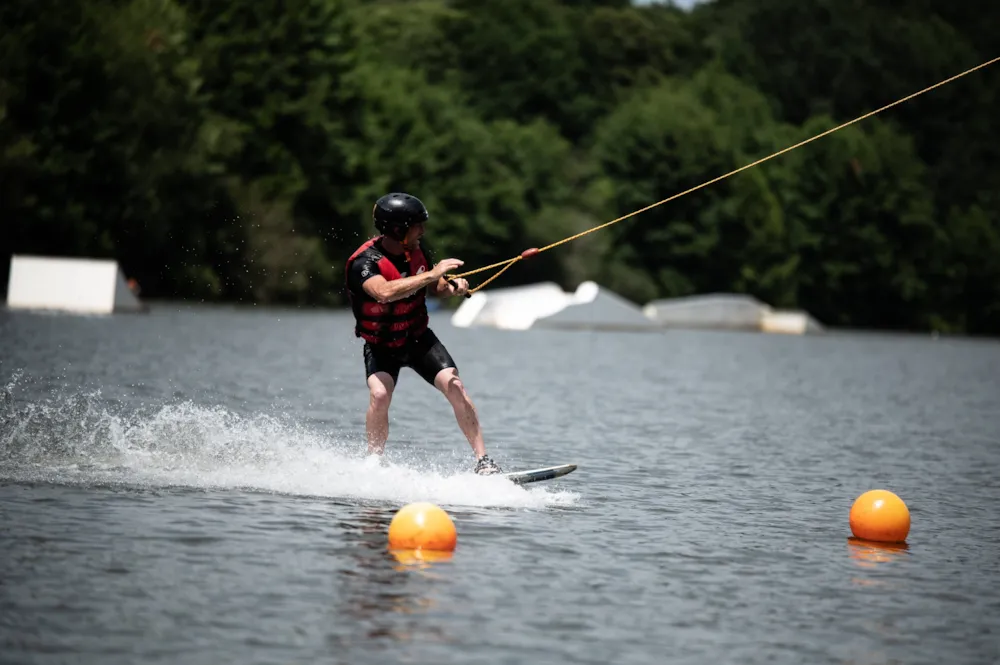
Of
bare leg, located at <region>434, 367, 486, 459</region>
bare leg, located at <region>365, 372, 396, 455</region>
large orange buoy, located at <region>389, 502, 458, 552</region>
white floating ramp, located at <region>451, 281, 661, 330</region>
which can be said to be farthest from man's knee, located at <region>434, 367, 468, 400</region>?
white floating ramp, located at <region>451, 281, 661, 330</region>

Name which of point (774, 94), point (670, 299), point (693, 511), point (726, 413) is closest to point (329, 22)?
point (670, 299)

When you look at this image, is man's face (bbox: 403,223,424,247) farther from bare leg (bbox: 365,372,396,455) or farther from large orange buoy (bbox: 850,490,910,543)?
large orange buoy (bbox: 850,490,910,543)

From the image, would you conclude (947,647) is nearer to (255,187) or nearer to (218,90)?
(255,187)

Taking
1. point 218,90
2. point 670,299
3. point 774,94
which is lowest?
point 670,299

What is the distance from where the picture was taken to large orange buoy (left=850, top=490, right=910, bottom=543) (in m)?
11.9

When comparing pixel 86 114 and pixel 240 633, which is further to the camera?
pixel 86 114

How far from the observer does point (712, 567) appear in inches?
412

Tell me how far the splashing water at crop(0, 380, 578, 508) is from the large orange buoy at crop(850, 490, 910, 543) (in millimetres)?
2180

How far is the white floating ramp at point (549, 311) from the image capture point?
6131 cm

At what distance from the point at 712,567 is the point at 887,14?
95091 millimetres

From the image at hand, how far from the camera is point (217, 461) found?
14.4 m

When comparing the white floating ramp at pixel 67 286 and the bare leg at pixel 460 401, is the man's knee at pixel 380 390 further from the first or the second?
the white floating ramp at pixel 67 286

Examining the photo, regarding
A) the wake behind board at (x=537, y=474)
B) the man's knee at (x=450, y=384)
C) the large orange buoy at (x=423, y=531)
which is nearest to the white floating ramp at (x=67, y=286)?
the wake behind board at (x=537, y=474)

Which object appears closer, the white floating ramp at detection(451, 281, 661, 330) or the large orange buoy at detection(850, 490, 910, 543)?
the large orange buoy at detection(850, 490, 910, 543)
